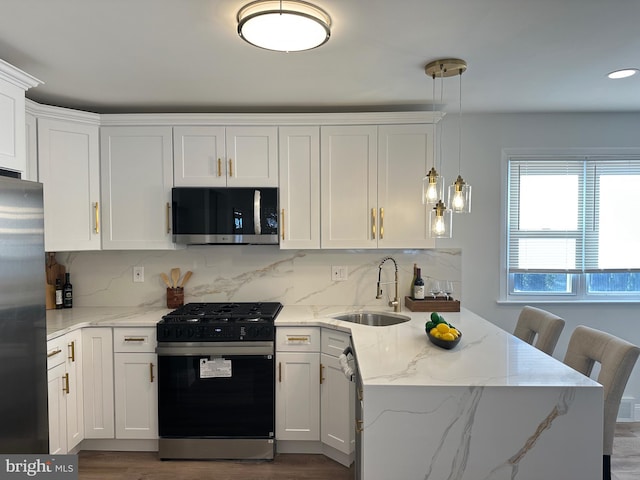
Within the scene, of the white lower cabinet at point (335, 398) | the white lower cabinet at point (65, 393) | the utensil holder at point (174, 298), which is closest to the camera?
the white lower cabinet at point (65, 393)

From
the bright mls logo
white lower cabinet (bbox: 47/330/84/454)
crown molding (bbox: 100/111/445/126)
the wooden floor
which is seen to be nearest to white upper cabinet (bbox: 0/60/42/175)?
crown molding (bbox: 100/111/445/126)

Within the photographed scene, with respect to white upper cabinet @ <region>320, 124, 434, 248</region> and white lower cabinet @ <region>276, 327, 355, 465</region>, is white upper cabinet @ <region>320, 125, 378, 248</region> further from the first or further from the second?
white lower cabinet @ <region>276, 327, 355, 465</region>

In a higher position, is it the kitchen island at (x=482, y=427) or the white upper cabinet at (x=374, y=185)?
the white upper cabinet at (x=374, y=185)

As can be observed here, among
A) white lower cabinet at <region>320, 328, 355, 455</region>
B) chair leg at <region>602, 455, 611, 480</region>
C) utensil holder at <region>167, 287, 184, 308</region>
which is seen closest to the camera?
chair leg at <region>602, 455, 611, 480</region>

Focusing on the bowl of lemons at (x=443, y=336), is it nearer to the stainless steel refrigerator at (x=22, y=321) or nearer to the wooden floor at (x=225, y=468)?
the wooden floor at (x=225, y=468)

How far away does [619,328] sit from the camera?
327cm

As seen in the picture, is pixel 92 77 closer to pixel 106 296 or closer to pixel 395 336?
pixel 106 296

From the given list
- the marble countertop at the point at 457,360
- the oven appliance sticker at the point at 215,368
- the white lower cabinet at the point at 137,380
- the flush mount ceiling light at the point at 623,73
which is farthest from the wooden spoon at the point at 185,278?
the flush mount ceiling light at the point at 623,73

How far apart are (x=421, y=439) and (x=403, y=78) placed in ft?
6.50

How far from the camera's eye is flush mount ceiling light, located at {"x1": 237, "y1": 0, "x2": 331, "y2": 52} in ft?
5.37

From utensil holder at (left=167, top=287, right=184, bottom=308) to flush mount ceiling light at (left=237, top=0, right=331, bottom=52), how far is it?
2.10m

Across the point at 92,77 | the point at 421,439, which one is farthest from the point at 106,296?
the point at 421,439

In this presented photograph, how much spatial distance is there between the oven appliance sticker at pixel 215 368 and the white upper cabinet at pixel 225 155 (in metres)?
1.25

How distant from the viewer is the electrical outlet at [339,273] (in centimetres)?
329
